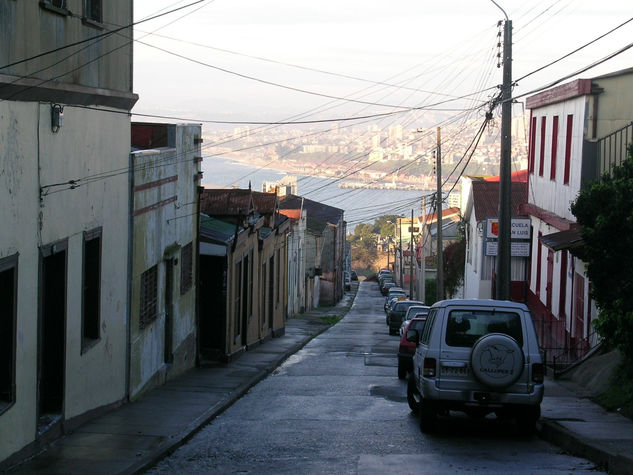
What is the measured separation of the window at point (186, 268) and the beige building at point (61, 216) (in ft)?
17.7

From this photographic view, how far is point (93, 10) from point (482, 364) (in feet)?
25.2

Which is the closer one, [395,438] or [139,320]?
[395,438]

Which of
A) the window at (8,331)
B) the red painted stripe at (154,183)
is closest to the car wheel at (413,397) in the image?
the red painted stripe at (154,183)

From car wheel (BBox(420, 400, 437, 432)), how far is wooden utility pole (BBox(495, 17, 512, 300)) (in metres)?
9.33

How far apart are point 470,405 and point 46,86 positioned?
681 cm

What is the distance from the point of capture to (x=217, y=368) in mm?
23000

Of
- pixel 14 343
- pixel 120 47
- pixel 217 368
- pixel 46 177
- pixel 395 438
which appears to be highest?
pixel 120 47

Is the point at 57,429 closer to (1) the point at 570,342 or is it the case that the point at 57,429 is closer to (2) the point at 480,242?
(1) the point at 570,342

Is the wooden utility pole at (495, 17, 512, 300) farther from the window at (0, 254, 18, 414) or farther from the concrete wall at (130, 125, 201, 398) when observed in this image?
the window at (0, 254, 18, 414)

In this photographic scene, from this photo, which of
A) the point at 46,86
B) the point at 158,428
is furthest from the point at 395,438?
the point at 46,86

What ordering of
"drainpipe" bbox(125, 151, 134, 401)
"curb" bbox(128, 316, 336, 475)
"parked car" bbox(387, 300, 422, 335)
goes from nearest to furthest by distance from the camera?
"curb" bbox(128, 316, 336, 475), "drainpipe" bbox(125, 151, 134, 401), "parked car" bbox(387, 300, 422, 335)

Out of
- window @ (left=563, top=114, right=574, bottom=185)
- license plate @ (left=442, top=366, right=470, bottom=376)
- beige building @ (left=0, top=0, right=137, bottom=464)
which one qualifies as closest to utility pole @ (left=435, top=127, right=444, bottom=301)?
window @ (left=563, top=114, right=574, bottom=185)

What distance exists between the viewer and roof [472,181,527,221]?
43.5 meters

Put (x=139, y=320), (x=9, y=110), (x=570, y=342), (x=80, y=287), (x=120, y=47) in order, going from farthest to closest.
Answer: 1. (x=570, y=342)
2. (x=139, y=320)
3. (x=120, y=47)
4. (x=80, y=287)
5. (x=9, y=110)
